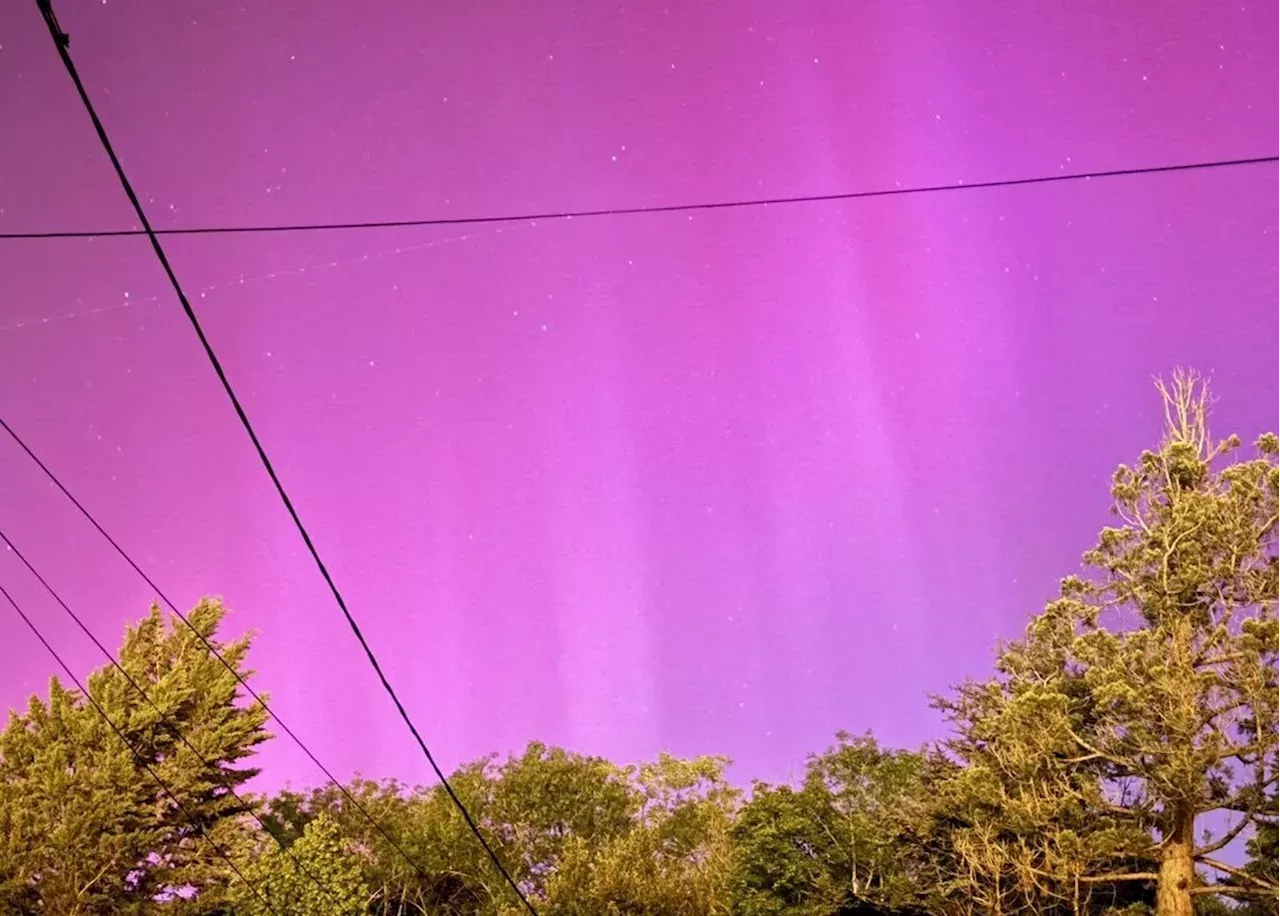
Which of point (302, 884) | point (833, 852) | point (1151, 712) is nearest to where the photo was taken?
point (1151, 712)

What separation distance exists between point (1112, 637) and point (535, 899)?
24.0 meters

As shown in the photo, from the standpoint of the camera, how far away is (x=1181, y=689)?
68.0ft

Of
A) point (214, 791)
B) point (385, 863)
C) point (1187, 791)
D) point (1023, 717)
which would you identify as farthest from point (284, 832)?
point (1187, 791)

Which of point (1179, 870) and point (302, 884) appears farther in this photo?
point (302, 884)

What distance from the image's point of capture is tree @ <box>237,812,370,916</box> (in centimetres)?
3169

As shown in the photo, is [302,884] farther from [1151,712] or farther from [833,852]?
[1151,712]

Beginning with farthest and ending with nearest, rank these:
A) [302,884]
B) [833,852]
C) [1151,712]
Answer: [302,884]
[833,852]
[1151,712]

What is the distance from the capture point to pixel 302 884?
3209cm

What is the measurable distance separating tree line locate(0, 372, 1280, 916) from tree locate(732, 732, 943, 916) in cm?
8

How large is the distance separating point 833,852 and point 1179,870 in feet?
34.2

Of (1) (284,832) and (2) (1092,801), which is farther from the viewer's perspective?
(1) (284,832)

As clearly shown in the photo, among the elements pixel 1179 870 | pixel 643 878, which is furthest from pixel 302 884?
pixel 1179 870

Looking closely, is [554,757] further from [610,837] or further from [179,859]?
[179,859]

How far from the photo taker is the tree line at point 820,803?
71.1 ft
